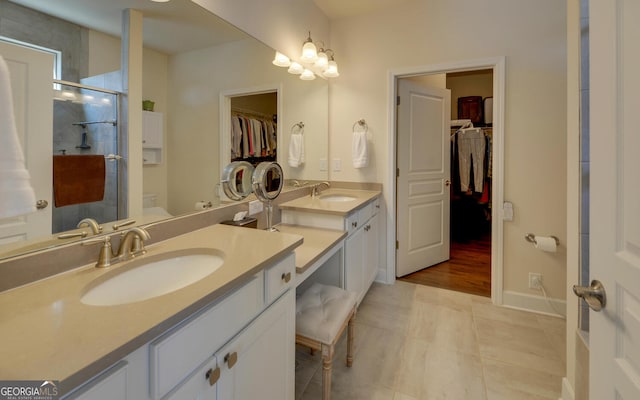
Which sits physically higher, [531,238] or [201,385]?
[531,238]

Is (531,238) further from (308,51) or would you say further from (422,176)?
(308,51)

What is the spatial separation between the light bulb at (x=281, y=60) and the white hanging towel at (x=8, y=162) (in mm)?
1760

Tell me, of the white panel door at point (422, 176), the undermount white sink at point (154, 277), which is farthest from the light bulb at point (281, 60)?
the undermount white sink at point (154, 277)

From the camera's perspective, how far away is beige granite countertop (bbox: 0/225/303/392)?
0.48 m

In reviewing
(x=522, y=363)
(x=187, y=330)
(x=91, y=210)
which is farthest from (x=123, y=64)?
(x=522, y=363)

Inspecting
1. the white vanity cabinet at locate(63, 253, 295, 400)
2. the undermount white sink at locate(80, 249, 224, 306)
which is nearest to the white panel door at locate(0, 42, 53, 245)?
the undermount white sink at locate(80, 249, 224, 306)

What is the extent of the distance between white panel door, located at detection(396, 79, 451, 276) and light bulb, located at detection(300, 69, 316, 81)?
2.92 ft

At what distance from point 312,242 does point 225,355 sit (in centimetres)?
86

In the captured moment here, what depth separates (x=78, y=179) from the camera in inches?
38.2

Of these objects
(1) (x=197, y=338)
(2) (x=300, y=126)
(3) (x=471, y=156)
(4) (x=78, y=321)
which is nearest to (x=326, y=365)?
(1) (x=197, y=338)

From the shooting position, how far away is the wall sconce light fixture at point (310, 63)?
7.29 feet

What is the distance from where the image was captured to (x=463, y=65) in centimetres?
248

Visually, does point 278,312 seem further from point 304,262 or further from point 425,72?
point 425,72

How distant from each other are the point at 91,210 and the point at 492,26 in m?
3.02
